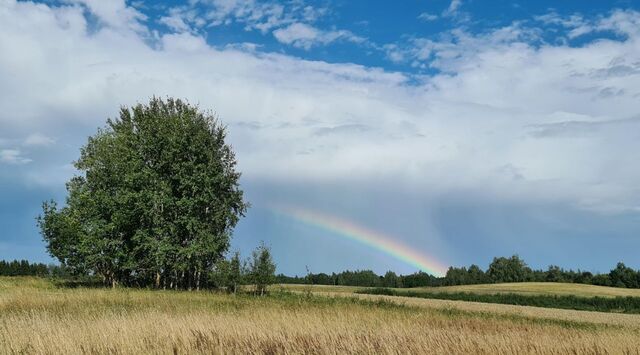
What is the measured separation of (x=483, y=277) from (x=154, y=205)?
120 meters

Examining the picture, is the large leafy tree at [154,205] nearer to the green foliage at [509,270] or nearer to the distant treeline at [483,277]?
the distant treeline at [483,277]

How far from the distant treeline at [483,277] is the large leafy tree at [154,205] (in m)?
71.2

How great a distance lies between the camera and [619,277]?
10894cm

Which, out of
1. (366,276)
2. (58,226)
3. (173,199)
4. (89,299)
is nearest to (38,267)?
(366,276)

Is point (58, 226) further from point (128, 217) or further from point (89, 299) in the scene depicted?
point (89, 299)

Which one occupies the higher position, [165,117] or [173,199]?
[165,117]

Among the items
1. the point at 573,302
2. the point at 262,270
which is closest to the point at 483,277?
the point at 573,302

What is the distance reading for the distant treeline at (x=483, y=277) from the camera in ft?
367

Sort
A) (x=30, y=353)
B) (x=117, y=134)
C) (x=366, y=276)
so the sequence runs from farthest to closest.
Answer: (x=366, y=276)
(x=117, y=134)
(x=30, y=353)

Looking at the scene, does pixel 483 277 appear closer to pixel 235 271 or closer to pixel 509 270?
pixel 509 270

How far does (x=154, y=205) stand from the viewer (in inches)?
1695

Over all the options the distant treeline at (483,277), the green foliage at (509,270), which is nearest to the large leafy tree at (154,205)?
the distant treeline at (483,277)

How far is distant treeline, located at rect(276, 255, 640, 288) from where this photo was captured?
111963 mm

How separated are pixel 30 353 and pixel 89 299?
15449 millimetres
